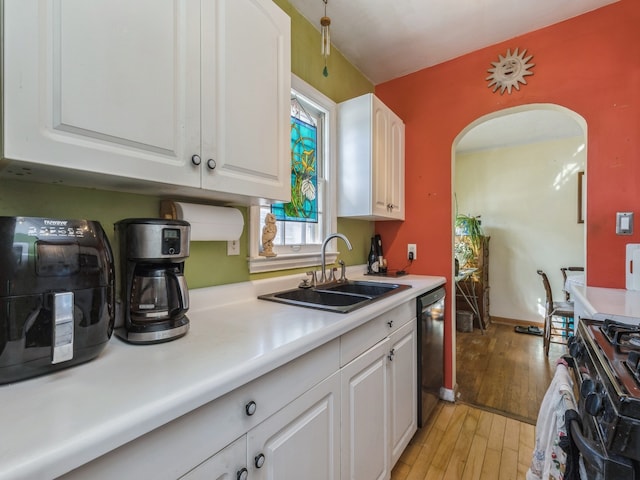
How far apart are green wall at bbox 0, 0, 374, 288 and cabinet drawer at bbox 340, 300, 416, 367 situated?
25.0 inches

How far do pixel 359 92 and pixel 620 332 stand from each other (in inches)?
88.4

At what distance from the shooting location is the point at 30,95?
634 mm

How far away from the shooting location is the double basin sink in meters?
1.42

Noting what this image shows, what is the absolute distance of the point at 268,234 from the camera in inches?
61.9

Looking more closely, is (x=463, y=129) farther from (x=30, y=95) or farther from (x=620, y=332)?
(x=30, y=95)

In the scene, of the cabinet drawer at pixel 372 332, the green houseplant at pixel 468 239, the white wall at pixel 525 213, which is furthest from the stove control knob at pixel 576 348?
the white wall at pixel 525 213

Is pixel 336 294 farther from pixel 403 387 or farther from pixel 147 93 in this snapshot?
pixel 147 93

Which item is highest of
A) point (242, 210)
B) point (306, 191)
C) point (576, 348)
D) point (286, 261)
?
point (306, 191)

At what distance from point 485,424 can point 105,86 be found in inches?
102

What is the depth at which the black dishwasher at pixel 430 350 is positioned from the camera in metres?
1.81

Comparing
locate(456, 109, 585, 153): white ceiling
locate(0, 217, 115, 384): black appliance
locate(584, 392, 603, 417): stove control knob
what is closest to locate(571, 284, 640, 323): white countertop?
locate(584, 392, 603, 417): stove control knob

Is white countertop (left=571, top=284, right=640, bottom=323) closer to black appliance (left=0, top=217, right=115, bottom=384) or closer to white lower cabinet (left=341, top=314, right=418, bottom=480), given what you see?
white lower cabinet (left=341, top=314, right=418, bottom=480)

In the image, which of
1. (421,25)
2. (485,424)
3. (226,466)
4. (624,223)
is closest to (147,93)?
(226,466)

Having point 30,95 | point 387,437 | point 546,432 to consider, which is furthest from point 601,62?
point 30,95
